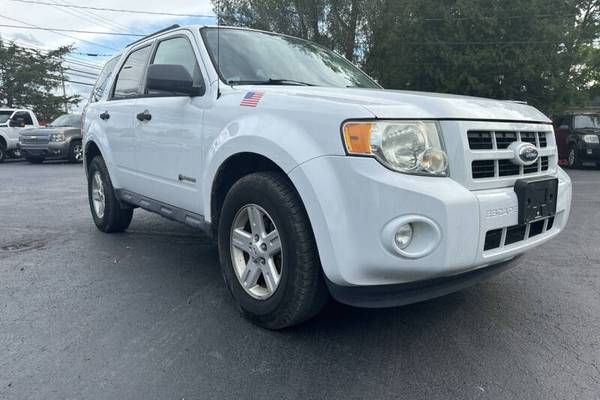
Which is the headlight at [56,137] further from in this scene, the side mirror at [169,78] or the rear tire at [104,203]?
the side mirror at [169,78]

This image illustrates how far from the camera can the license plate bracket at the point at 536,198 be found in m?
2.57

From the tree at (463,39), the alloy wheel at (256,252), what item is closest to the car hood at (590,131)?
the tree at (463,39)

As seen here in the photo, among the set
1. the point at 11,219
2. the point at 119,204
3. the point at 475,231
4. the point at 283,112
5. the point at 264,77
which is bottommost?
the point at 11,219

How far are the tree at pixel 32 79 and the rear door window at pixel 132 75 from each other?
34346 mm

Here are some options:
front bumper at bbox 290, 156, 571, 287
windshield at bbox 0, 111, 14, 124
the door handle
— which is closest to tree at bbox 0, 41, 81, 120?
windshield at bbox 0, 111, 14, 124

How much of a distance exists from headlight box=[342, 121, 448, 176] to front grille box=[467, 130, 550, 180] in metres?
0.20

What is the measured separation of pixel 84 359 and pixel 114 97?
123 inches

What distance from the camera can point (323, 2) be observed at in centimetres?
2009

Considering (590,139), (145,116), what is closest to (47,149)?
(145,116)

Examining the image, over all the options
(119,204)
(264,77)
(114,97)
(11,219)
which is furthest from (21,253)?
(264,77)

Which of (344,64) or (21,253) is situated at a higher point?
(344,64)

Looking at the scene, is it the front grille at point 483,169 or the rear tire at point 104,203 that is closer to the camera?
the front grille at point 483,169

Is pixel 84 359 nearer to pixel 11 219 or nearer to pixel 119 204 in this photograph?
pixel 119 204

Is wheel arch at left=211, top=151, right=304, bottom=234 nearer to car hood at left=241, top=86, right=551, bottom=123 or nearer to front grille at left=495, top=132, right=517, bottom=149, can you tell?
car hood at left=241, top=86, right=551, bottom=123
